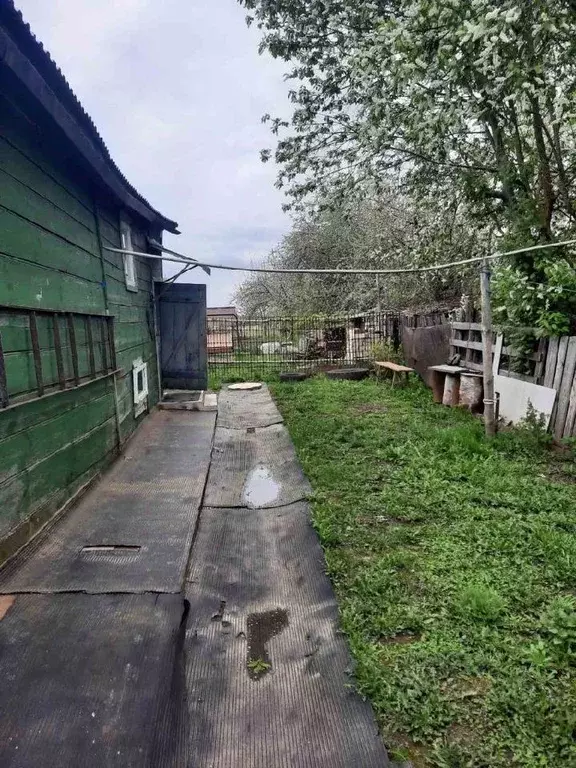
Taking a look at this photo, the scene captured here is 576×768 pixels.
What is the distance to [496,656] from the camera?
85.6 inches

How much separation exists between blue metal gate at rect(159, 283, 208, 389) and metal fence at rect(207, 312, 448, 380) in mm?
3167

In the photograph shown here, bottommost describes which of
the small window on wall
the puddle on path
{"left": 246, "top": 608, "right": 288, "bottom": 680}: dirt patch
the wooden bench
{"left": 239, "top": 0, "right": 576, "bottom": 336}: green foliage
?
the puddle on path

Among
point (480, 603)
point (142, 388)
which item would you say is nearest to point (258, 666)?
point (480, 603)

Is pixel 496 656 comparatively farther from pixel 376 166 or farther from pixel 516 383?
pixel 376 166

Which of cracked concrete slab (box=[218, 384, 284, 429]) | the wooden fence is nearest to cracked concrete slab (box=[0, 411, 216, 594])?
cracked concrete slab (box=[218, 384, 284, 429])

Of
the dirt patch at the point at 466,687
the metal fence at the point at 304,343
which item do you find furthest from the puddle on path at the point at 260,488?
the metal fence at the point at 304,343

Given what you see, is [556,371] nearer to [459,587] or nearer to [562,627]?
[459,587]

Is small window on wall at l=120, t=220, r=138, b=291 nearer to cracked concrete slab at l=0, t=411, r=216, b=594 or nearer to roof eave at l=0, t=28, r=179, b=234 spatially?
roof eave at l=0, t=28, r=179, b=234

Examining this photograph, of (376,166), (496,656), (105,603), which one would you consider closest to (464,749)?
(496,656)

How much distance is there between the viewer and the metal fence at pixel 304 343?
1227cm

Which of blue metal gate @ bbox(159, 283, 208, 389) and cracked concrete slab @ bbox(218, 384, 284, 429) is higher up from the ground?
blue metal gate @ bbox(159, 283, 208, 389)

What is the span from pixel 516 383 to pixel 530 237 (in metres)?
2.07

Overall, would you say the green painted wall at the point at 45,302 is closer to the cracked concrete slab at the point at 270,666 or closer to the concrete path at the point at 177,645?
the concrete path at the point at 177,645

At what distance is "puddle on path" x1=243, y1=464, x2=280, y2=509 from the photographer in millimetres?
4266
